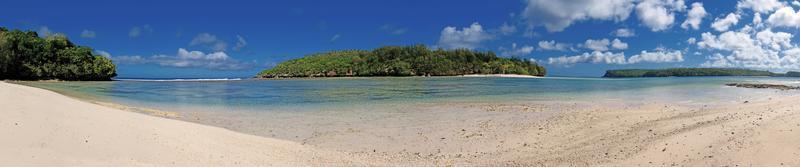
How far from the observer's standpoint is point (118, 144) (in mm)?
7027

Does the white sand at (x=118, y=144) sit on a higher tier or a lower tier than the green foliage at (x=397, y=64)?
lower

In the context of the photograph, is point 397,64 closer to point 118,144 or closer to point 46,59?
point 46,59

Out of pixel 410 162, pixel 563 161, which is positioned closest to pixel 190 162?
pixel 410 162

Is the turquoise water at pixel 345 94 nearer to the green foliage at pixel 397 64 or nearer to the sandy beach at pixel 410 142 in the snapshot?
the sandy beach at pixel 410 142

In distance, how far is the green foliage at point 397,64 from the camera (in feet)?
394

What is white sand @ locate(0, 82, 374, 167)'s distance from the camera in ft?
19.1

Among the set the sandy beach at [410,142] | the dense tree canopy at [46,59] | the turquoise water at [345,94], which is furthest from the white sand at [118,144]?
the dense tree canopy at [46,59]

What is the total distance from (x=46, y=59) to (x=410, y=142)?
70.8 meters

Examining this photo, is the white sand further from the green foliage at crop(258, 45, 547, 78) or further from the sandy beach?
the green foliage at crop(258, 45, 547, 78)

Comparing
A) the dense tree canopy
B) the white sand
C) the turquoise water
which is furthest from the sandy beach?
the dense tree canopy

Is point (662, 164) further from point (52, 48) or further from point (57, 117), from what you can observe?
point (52, 48)

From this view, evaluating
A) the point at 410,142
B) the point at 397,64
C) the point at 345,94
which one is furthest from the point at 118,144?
the point at 397,64

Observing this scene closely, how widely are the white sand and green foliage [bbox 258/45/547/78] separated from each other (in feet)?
349

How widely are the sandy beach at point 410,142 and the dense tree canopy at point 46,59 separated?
64.3 metres
